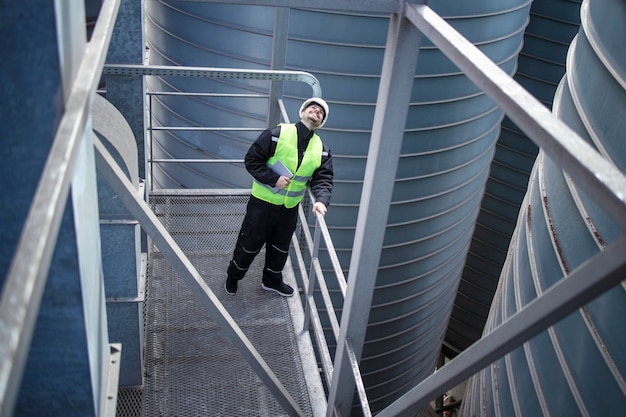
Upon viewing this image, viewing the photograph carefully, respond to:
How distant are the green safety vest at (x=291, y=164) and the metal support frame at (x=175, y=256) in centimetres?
95

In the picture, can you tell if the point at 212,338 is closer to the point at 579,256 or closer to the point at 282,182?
the point at 282,182

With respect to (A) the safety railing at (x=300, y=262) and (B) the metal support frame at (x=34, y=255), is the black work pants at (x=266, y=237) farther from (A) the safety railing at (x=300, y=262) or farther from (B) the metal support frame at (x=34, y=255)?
(B) the metal support frame at (x=34, y=255)

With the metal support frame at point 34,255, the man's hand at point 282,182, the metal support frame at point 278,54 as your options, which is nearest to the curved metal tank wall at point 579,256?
the man's hand at point 282,182

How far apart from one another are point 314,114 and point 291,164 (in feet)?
0.91

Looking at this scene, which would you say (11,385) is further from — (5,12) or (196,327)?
(196,327)

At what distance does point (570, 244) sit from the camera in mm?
2209

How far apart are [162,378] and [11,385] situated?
8.46 feet

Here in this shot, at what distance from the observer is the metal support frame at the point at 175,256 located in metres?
1.99

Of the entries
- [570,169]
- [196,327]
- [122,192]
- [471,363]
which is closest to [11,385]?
[570,169]

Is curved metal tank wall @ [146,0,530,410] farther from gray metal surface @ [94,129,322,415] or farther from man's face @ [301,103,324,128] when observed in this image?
gray metal surface @ [94,129,322,415]

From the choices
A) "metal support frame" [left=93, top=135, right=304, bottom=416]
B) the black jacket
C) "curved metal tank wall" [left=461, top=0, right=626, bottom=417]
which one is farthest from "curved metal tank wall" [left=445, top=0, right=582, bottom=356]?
"metal support frame" [left=93, top=135, right=304, bottom=416]

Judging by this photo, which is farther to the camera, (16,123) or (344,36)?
(344,36)

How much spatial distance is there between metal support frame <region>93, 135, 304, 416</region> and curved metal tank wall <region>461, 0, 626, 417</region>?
986 millimetres

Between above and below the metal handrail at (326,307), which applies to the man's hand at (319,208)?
above
